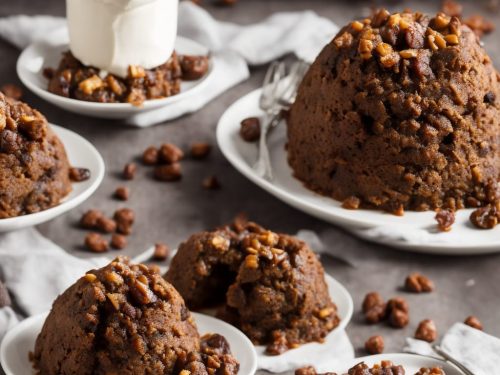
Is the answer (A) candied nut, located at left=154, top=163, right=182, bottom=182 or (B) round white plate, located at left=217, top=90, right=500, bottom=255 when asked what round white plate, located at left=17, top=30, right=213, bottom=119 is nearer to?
(A) candied nut, located at left=154, top=163, right=182, bottom=182

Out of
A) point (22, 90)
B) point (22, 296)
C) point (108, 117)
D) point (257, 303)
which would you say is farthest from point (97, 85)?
point (257, 303)

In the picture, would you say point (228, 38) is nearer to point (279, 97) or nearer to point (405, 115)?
point (279, 97)

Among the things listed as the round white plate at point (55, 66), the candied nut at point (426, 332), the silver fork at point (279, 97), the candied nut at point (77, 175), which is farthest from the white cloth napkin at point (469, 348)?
the round white plate at point (55, 66)

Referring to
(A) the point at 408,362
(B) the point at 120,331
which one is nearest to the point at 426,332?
(A) the point at 408,362

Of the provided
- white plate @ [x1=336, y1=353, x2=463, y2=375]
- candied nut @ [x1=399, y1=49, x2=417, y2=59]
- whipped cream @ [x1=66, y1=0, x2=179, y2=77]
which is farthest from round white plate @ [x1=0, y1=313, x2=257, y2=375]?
whipped cream @ [x1=66, y1=0, x2=179, y2=77]

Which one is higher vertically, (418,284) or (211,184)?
(418,284)

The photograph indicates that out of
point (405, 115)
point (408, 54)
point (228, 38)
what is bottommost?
point (228, 38)
